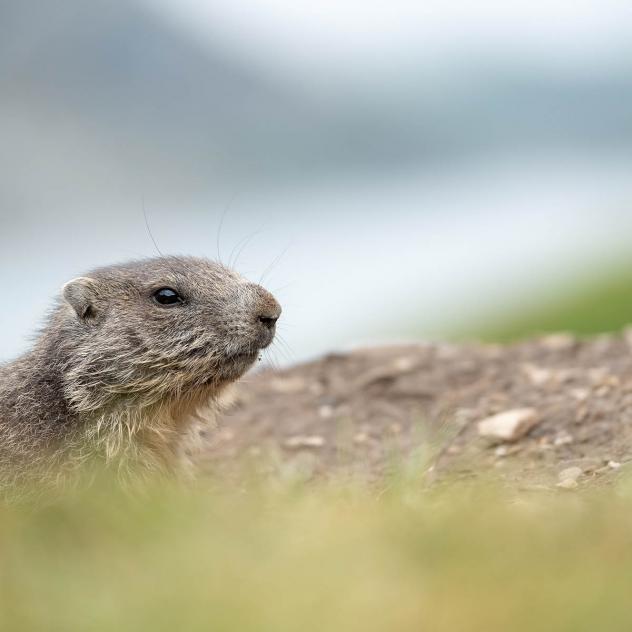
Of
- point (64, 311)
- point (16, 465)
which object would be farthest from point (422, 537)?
point (64, 311)

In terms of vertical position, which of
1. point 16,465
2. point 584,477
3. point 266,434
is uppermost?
point 16,465

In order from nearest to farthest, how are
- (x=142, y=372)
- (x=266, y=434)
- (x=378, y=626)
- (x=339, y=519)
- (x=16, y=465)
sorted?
(x=378, y=626)
(x=339, y=519)
(x=16, y=465)
(x=142, y=372)
(x=266, y=434)

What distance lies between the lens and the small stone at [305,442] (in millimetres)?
9344

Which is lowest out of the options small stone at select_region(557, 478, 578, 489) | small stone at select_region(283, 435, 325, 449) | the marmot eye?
small stone at select_region(283, 435, 325, 449)

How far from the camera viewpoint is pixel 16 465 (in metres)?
6.49

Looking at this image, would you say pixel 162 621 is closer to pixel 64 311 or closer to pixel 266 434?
pixel 64 311

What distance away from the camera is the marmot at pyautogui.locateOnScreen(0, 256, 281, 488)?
6734 mm

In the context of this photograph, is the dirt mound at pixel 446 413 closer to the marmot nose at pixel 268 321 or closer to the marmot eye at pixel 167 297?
the marmot nose at pixel 268 321

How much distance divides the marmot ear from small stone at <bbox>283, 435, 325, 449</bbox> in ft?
9.08

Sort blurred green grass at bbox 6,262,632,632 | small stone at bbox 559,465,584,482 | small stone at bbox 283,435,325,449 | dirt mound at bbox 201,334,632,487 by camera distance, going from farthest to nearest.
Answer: small stone at bbox 283,435,325,449
dirt mound at bbox 201,334,632,487
small stone at bbox 559,465,584,482
blurred green grass at bbox 6,262,632,632

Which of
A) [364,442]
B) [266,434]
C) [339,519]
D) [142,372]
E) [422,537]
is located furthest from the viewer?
[266,434]

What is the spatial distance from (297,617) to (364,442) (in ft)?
19.5

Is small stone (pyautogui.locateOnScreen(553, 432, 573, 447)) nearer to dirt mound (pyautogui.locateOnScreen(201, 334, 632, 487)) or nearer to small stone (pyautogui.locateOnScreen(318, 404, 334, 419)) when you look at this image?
dirt mound (pyautogui.locateOnScreen(201, 334, 632, 487))

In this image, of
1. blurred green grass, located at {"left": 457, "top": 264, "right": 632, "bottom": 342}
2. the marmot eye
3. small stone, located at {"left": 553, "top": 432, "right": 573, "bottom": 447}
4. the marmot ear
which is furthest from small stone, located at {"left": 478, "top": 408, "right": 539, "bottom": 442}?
blurred green grass, located at {"left": 457, "top": 264, "right": 632, "bottom": 342}
